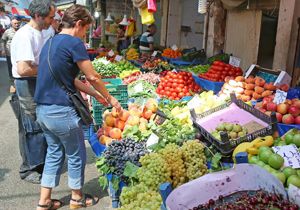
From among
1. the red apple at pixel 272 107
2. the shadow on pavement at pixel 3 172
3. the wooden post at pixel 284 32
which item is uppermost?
the wooden post at pixel 284 32

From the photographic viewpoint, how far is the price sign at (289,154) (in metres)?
2.37

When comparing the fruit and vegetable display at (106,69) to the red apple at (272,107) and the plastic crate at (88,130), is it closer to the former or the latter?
the plastic crate at (88,130)

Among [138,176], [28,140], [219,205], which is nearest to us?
[219,205]

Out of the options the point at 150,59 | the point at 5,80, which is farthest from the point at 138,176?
the point at 5,80

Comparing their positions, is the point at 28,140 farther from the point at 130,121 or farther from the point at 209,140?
the point at 209,140

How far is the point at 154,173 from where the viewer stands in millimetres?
2598

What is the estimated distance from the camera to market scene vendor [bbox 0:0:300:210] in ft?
7.18

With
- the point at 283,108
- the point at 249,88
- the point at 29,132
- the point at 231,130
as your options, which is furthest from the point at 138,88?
the point at 231,130

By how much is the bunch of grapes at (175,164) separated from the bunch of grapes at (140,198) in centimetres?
24

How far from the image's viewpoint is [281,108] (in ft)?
11.6

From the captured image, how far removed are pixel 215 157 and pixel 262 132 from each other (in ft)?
1.78

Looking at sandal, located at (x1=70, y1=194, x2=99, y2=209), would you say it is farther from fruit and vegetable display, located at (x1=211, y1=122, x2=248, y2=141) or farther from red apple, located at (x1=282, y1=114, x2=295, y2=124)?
red apple, located at (x1=282, y1=114, x2=295, y2=124)

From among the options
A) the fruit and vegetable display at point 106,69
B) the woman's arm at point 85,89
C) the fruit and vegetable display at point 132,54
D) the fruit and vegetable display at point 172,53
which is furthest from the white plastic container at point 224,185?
the fruit and vegetable display at point 132,54

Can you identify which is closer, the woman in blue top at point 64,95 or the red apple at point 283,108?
the woman in blue top at point 64,95
